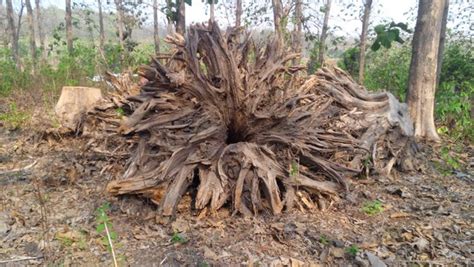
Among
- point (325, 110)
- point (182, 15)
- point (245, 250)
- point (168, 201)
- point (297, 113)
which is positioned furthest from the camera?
point (182, 15)

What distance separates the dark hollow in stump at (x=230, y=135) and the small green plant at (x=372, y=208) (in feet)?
0.85

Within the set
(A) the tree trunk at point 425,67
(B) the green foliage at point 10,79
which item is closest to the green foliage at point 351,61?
(A) the tree trunk at point 425,67

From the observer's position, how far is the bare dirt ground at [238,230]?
2.58 metres

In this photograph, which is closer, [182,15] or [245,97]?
[245,97]

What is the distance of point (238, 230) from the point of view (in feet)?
9.75

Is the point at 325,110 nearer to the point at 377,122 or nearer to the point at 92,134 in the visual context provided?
the point at 377,122

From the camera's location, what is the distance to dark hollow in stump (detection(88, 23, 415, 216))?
325cm

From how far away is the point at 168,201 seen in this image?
10.2 feet

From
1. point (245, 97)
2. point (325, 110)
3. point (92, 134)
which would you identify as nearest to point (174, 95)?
point (245, 97)

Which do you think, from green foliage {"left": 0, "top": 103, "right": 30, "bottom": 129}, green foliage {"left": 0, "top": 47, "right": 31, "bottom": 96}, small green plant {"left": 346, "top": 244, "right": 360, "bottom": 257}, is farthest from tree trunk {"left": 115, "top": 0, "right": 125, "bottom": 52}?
small green plant {"left": 346, "top": 244, "right": 360, "bottom": 257}

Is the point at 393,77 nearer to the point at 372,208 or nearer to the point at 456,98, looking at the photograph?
the point at 456,98

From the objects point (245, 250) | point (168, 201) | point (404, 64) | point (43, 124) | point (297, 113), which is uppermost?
point (404, 64)

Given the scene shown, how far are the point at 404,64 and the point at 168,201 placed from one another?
8.46 meters

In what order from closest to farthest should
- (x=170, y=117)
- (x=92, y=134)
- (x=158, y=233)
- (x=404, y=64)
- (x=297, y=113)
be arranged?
(x=158, y=233) < (x=170, y=117) < (x=297, y=113) < (x=92, y=134) < (x=404, y=64)
